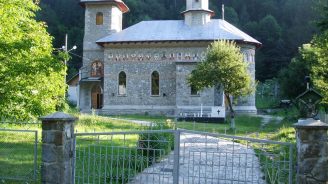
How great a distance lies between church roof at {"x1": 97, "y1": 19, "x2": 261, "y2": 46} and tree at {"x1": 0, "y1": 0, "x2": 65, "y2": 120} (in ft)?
66.2

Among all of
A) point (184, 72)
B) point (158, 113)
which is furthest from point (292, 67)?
point (158, 113)

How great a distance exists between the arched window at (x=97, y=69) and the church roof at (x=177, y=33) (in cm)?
249

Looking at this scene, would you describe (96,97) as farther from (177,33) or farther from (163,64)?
(177,33)

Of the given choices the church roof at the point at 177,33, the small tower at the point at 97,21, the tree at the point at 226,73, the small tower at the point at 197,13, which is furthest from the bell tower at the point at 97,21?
the tree at the point at 226,73

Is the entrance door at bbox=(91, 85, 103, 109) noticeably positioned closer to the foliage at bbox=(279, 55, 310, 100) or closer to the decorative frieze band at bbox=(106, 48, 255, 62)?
the decorative frieze band at bbox=(106, 48, 255, 62)

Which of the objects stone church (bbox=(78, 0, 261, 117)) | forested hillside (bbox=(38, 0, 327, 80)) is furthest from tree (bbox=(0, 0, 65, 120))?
forested hillside (bbox=(38, 0, 327, 80))

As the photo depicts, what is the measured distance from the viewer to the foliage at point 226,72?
22188 millimetres

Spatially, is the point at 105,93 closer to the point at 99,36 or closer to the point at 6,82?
the point at 99,36

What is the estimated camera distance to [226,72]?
22.2m

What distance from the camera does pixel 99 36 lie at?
3388 centimetres

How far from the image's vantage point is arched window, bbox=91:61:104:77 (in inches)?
1319

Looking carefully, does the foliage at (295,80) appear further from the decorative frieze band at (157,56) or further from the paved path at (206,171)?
the paved path at (206,171)

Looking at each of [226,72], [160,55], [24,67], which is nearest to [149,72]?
[160,55]

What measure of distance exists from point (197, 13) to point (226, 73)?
1100 centimetres
